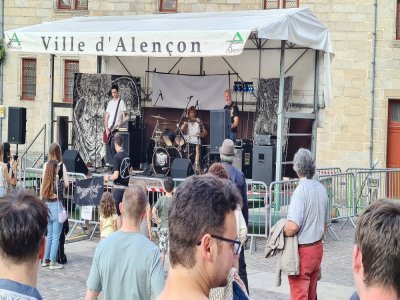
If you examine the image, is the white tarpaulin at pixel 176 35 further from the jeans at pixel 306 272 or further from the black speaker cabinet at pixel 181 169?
the jeans at pixel 306 272

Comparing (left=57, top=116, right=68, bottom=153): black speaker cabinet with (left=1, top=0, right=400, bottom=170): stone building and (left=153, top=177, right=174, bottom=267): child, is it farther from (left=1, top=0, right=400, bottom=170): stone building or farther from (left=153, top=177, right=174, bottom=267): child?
(left=153, top=177, right=174, bottom=267): child

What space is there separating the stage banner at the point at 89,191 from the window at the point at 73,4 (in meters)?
13.1

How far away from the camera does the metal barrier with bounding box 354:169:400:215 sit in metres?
16.8

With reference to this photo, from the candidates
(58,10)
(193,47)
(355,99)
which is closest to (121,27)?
(193,47)

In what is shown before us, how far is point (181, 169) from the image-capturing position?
17.0m

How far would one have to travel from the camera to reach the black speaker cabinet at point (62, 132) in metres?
20.2

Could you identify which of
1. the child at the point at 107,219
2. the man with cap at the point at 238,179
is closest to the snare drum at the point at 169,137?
the child at the point at 107,219

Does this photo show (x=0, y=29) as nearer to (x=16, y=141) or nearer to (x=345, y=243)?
Result: (x=16, y=141)

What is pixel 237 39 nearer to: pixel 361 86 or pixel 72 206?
pixel 72 206

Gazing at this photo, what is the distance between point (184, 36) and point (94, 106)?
6097 millimetres

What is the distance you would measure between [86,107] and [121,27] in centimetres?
423

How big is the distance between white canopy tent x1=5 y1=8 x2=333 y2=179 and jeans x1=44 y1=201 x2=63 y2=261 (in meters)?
4.30

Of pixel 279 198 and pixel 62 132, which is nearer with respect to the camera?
pixel 279 198

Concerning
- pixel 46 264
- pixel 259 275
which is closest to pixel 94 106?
pixel 46 264
